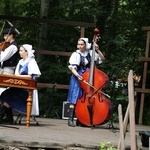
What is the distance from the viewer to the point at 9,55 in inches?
281

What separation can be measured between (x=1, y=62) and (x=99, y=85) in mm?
1387

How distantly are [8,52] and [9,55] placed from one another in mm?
59

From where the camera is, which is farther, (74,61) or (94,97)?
(74,61)

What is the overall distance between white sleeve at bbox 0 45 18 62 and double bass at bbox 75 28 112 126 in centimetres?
104

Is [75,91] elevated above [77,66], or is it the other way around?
[77,66]

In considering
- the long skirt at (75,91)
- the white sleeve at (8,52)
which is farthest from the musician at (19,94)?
the long skirt at (75,91)

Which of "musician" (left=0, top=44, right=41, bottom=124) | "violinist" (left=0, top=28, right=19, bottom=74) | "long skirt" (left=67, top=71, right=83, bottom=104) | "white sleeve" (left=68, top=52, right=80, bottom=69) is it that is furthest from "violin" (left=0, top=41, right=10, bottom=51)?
"long skirt" (left=67, top=71, right=83, bottom=104)

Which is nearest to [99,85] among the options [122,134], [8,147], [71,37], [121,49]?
[8,147]

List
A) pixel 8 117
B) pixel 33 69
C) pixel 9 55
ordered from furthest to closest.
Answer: pixel 8 117
pixel 9 55
pixel 33 69

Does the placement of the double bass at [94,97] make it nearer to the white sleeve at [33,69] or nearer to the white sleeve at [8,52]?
the white sleeve at [33,69]

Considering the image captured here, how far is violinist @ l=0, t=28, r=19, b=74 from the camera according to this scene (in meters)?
7.10

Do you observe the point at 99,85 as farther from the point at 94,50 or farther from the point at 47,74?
the point at 47,74

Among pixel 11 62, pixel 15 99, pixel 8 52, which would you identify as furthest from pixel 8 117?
pixel 8 52

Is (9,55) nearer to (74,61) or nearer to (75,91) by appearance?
(74,61)
